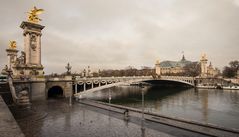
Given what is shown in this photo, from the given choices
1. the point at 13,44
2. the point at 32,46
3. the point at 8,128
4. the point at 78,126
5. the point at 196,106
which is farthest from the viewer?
the point at 13,44

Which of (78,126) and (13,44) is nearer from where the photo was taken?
(78,126)

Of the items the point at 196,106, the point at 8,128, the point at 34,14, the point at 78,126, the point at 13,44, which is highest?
the point at 34,14

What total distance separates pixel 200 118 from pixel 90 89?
28.8m

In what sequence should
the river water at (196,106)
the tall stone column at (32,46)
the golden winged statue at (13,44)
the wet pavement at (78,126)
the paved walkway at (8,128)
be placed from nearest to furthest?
the paved walkway at (8,128)
the wet pavement at (78,126)
the river water at (196,106)
the tall stone column at (32,46)
the golden winged statue at (13,44)

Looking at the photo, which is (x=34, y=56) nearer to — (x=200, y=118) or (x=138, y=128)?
(x=138, y=128)

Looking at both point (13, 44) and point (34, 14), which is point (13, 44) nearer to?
point (13, 44)

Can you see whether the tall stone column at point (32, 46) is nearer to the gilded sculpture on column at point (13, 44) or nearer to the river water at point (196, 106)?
the river water at point (196, 106)

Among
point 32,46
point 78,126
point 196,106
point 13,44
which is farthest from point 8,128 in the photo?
point 13,44

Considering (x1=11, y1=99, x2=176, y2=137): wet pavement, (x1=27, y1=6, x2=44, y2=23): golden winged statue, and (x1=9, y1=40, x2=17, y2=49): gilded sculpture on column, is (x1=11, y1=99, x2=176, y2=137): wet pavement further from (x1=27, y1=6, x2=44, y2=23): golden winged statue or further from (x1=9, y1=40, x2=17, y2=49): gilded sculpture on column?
(x1=9, y1=40, x2=17, y2=49): gilded sculpture on column

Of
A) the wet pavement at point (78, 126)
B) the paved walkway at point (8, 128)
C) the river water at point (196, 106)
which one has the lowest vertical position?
the river water at point (196, 106)

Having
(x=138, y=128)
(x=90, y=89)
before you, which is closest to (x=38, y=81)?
(x=90, y=89)

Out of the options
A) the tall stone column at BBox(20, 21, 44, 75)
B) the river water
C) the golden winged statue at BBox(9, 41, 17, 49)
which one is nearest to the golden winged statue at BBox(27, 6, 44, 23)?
the tall stone column at BBox(20, 21, 44, 75)

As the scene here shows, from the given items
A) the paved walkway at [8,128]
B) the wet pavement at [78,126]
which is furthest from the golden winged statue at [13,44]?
the paved walkway at [8,128]

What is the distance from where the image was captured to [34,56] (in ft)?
143
